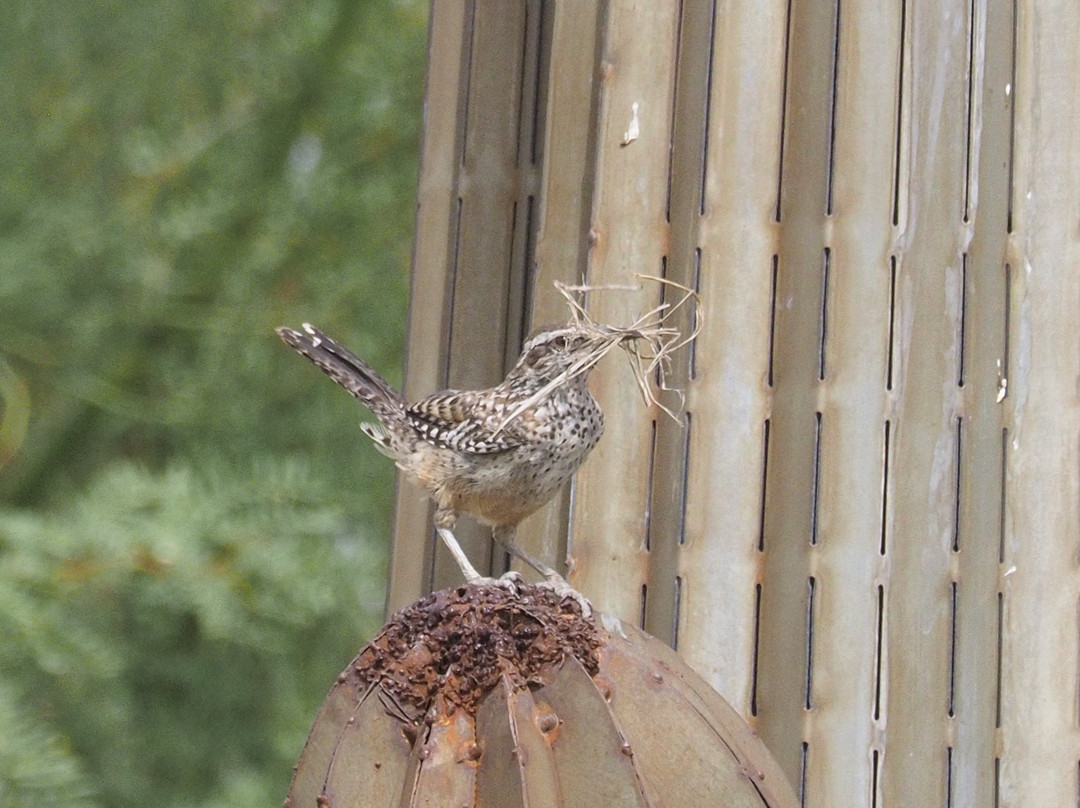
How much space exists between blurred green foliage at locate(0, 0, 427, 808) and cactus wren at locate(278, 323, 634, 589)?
61.9 inches

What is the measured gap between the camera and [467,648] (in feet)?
6.21

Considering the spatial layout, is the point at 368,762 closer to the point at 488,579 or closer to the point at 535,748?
the point at 535,748

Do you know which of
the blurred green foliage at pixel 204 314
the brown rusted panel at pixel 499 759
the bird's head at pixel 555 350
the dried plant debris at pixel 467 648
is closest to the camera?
the brown rusted panel at pixel 499 759

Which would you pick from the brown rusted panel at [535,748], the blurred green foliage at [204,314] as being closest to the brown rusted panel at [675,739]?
the brown rusted panel at [535,748]

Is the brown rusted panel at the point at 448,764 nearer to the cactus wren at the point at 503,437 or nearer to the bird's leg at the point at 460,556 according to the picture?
the cactus wren at the point at 503,437

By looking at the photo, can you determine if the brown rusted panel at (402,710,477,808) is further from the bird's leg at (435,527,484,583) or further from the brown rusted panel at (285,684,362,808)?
the bird's leg at (435,527,484,583)

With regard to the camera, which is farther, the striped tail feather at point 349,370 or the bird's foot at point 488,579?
the striped tail feather at point 349,370

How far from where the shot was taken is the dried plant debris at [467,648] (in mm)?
1865

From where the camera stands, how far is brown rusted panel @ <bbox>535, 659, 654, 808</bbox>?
5.81 feet

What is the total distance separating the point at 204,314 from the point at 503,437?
8.91 feet

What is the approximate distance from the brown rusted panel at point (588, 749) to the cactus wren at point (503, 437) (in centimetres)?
74

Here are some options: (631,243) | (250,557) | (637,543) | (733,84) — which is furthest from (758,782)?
(250,557)

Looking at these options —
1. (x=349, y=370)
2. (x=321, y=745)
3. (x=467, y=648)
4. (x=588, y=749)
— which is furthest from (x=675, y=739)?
(x=349, y=370)

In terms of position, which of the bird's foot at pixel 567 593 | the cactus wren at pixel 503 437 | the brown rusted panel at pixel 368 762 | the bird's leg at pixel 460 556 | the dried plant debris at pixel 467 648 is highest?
the cactus wren at pixel 503 437
